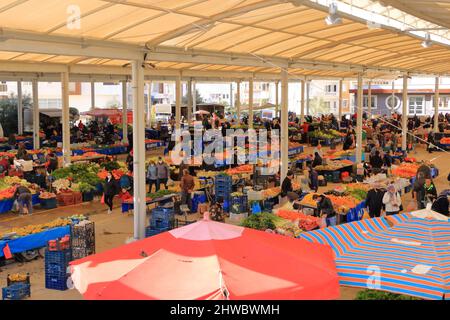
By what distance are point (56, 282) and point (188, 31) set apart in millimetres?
5574

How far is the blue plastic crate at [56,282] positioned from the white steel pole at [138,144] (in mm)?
3045

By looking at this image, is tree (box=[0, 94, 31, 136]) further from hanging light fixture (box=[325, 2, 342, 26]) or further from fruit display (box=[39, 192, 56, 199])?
hanging light fixture (box=[325, 2, 342, 26])

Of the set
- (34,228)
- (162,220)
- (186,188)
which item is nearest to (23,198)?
(34,228)

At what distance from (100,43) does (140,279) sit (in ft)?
21.9

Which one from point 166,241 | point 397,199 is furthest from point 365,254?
point 397,199

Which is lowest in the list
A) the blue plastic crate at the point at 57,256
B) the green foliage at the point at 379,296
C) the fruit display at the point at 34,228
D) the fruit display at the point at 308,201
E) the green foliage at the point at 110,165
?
the blue plastic crate at the point at 57,256

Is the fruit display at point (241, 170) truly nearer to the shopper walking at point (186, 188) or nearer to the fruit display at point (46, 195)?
the shopper walking at point (186, 188)

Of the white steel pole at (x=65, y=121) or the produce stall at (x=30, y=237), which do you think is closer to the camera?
the produce stall at (x=30, y=237)

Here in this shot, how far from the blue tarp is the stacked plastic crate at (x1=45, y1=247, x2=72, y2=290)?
1295 mm

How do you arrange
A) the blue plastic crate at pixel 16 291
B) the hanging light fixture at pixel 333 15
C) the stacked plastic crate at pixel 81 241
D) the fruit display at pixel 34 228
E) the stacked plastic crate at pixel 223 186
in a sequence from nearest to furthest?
the blue plastic crate at pixel 16 291 < the hanging light fixture at pixel 333 15 < the stacked plastic crate at pixel 81 241 < the fruit display at pixel 34 228 < the stacked plastic crate at pixel 223 186

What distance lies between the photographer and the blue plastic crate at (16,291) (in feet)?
29.9

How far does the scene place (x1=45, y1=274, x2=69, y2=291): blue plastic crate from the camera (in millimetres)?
9781

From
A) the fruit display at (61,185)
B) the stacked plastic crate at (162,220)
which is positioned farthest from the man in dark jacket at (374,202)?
the fruit display at (61,185)

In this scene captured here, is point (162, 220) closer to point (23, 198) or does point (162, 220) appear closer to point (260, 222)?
point (260, 222)
